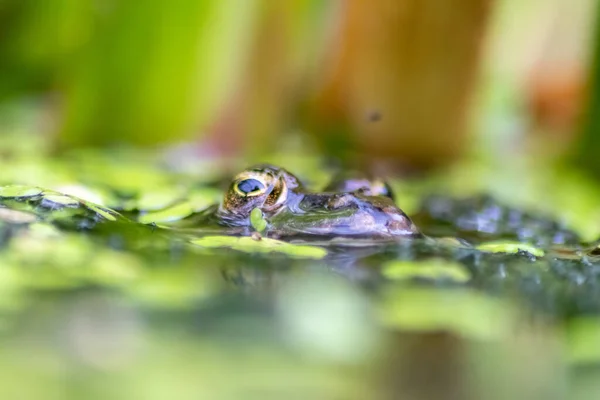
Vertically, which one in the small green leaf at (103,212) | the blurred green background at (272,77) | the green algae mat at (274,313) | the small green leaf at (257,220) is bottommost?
the green algae mat at (274,313)

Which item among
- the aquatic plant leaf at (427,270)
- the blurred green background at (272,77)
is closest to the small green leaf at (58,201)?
the aquatic plant leaf at (427,270)

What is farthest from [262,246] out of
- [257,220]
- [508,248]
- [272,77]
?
[272,77]

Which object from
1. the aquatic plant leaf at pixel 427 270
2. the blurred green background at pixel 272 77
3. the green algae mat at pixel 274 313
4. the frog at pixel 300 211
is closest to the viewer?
the green algae mat at pixel 274 313

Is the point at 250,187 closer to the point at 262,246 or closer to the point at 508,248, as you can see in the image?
the point at 262,246

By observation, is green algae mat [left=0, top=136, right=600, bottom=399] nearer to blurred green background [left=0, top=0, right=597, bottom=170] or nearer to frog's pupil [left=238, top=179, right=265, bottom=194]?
frog's pupil [left=238, top=179, right=265, bottom=194]

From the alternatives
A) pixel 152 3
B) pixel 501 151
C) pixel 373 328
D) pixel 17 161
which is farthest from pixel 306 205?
pixel 501 151

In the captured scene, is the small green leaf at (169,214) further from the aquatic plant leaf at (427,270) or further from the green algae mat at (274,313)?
the aquatic plant leaf at (427,270)

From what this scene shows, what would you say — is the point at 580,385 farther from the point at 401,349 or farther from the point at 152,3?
the point at 152,3

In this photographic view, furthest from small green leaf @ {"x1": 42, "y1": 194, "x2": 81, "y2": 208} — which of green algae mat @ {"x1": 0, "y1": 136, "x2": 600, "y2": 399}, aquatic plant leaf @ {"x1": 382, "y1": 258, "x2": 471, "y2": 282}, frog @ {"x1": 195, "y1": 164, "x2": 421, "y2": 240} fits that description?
aquatic plant leaf @ {"x1": 382, "y1": 258, "x2": 471, "y2": 282}
